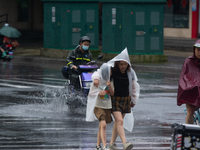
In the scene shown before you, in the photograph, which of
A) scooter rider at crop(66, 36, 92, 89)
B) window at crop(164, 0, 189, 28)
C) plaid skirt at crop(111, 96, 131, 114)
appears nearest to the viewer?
plaid skirt at crop(111, 96, 131, 114)

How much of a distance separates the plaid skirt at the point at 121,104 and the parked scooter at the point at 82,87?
3930 mm

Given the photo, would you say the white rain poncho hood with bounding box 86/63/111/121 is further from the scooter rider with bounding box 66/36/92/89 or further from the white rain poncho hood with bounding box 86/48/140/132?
the scooter rider with bounding box 66/36/92/89

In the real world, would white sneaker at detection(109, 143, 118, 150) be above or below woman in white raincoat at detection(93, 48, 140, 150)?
below

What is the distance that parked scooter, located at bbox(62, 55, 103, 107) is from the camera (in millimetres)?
11625

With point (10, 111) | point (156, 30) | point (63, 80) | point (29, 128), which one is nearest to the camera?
point (29, 128)

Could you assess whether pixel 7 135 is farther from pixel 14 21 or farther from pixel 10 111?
pixel 14 21

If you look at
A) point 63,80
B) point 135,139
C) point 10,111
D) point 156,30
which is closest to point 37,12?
point 156,30

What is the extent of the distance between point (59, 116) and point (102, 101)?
3313mm

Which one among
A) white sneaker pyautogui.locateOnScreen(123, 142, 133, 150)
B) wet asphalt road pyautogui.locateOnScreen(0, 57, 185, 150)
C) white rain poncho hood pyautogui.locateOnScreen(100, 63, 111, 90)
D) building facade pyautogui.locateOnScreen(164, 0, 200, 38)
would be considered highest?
building facade pyautogui.locateOnScreen(164, 0, 200, 38)

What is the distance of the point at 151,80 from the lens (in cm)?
1711

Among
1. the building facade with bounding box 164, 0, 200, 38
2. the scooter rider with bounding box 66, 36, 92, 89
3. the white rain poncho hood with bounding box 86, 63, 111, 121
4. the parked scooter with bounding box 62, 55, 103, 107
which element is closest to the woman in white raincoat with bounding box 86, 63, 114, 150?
the white rain poncho hood with bounding box 86, 63, 111, 121

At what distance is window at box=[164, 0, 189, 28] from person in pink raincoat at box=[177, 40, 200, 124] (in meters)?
29.8

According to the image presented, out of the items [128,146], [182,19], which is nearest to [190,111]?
[128,146]

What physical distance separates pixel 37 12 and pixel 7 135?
40.2 meters
